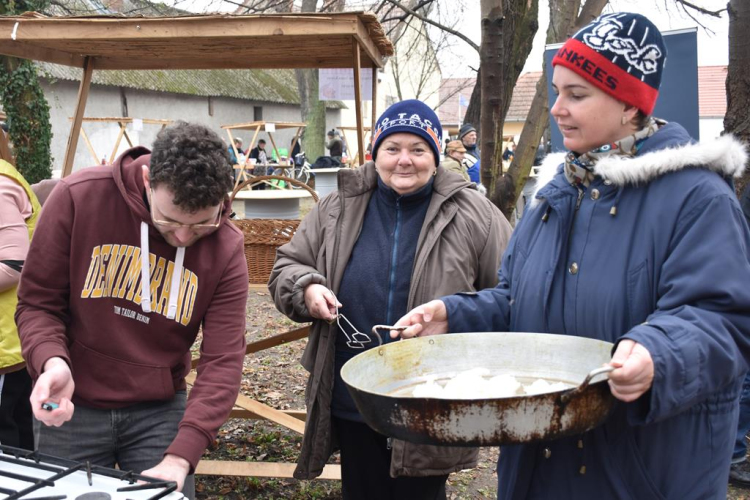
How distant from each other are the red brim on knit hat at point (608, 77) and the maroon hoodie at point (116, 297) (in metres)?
1.22

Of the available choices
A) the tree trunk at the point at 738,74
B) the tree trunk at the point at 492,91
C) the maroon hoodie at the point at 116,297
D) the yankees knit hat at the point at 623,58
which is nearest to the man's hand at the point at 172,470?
the maroon hoodie at the point at 116,297

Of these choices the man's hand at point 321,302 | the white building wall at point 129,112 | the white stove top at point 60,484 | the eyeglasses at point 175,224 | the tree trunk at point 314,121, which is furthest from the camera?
the tree trunk at point 314,121

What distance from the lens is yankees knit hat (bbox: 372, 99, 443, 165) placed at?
2572 millimetres

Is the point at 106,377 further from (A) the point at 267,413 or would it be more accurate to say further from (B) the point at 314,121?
(B) the point at 314,121

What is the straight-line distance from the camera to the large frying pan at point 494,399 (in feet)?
4.42

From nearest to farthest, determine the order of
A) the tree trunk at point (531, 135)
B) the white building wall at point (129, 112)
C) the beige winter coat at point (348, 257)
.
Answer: the beige winter coat at point (348, 257) → the tree trunk at point (531, 135) → the white building wall at point (129, 112)

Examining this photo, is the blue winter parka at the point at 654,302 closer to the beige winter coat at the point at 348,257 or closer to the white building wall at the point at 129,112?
the beige winter coat at the point at 348,257

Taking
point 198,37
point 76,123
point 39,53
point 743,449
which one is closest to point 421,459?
point 198,37

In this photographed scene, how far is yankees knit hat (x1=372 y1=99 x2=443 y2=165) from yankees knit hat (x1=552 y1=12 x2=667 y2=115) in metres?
0.93

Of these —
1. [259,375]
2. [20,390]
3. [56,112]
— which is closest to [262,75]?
[56,112]

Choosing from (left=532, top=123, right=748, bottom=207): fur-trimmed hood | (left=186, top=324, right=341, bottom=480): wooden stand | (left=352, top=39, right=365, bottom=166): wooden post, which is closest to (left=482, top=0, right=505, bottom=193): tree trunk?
(left=352, top=39, right=365, bottom=166): wooden post

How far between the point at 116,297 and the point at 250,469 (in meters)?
1.97

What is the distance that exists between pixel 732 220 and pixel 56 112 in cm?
2045

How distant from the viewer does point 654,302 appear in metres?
1.58
